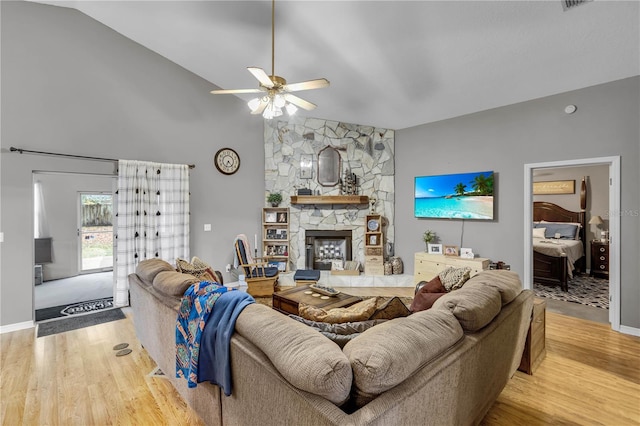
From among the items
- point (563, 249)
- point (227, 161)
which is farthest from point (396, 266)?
point (227, 161)

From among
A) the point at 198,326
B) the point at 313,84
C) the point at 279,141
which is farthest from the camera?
the point at 279,141

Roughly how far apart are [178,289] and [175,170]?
3.20m

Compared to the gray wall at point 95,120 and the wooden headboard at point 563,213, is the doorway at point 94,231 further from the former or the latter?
the wooden headboard at point 563,213

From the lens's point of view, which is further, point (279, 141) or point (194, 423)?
point (279, 141)

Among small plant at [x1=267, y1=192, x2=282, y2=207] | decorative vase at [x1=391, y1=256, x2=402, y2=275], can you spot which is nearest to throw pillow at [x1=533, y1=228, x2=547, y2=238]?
decorative vase at [x1=391, y1=256, x2=402, y2=275]

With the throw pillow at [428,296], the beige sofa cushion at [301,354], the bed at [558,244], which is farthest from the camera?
the bed at [558,244]

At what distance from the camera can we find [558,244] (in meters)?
5.20

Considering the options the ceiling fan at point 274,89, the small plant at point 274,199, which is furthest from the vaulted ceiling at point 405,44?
the small plant at point 274,199

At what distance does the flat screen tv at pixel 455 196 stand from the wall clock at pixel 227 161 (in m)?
3.34

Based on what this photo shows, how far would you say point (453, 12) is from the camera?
2.73 m

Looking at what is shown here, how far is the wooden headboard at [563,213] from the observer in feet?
20.3

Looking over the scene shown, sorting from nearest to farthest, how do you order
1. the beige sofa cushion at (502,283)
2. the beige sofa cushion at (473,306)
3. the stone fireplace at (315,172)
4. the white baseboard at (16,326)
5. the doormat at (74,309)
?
the beige sofa cushion at (473,306), the beige sofa cushion at (502,283), the white baseboard at (16,326), the doormat at (74,309), the stone fireplace at (315,172)

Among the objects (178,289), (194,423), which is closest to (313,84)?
Result: (178,289)

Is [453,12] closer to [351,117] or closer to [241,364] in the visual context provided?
[351,117]
